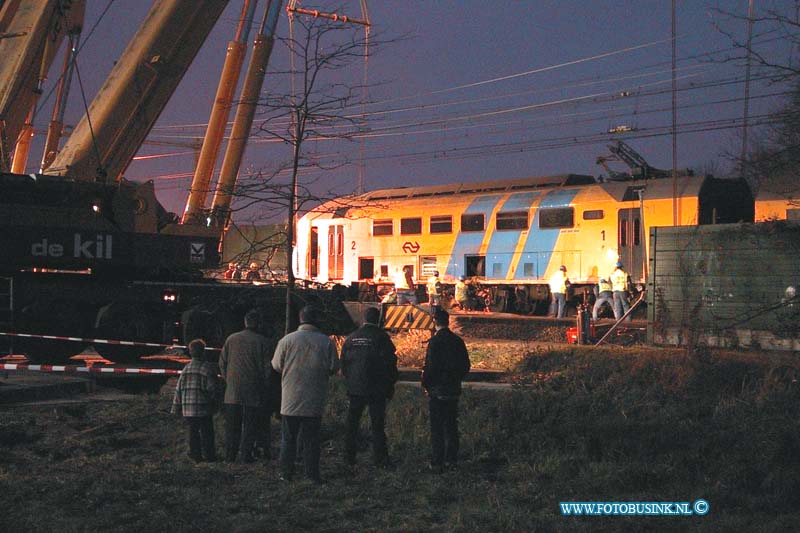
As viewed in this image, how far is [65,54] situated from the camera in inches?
724

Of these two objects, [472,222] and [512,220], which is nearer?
[512,220]

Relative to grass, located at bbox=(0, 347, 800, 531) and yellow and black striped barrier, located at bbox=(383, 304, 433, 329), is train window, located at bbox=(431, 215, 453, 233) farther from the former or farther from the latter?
grass, located at bbox=(0, 347, 800, 531)

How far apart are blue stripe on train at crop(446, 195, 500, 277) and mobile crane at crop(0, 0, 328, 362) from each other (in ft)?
52.2

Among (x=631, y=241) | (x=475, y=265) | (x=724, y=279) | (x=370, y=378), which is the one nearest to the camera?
(x=370, y=378)

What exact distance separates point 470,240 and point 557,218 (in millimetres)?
3494

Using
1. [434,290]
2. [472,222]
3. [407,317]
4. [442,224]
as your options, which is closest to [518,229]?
[472,222]

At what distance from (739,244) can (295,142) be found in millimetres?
9619

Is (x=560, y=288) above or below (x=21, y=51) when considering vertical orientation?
below

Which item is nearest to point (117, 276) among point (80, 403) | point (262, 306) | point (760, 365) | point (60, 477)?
point (262, 306)

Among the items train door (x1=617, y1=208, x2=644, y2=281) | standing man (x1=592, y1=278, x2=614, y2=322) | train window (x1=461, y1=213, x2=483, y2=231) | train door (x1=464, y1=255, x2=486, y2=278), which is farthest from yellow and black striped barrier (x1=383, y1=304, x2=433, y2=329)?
train window (x1=461, y1=213, x2=483, y2=231)

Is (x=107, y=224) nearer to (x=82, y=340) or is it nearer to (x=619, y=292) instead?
(x=82, y=340)

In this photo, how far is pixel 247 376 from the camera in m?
9.32

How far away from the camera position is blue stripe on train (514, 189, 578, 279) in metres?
29.2

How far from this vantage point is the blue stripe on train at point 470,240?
31203 mm
